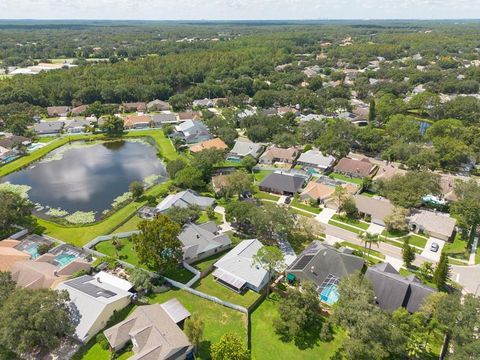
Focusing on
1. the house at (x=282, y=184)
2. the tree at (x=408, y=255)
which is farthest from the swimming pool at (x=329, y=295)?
the house at (x=282, y=184)

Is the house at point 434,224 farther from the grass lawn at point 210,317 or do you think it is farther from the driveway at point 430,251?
the grass lawn at point 210,317

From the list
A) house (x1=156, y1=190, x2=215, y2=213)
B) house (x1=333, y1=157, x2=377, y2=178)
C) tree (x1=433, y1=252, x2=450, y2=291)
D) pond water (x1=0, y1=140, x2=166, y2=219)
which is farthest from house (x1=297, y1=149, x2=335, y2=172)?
tree (x1=433, y1=252, x2=450, y2=291)

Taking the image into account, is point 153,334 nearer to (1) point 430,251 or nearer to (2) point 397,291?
(2) point 397,291

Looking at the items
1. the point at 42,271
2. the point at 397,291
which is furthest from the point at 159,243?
the point at 397,291

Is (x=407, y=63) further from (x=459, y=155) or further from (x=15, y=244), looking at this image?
(x=15, y=244)

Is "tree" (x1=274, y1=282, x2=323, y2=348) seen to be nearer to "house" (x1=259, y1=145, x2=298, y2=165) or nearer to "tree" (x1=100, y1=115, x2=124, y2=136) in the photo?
"house" (x1=259, y1=145, x2=298, y2=165)
